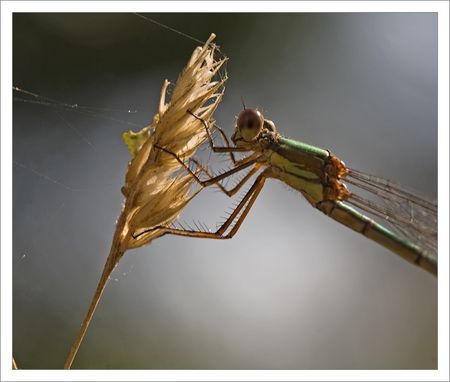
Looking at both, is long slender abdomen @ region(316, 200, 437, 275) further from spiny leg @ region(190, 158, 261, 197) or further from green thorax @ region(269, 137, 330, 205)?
spiny leg @ region(190, 158, 261, 197)

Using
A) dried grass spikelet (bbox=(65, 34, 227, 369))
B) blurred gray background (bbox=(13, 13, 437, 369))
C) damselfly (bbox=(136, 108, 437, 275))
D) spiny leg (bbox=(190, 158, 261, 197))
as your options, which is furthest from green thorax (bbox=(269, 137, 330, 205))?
dried grass spikelet (bbox=(65, 34, 227, 369))

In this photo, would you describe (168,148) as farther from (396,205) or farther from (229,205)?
(396,205)

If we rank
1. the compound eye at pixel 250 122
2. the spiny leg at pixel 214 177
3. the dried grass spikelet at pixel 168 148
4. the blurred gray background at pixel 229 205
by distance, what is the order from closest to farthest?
the dried grass spikelet at pixel 168 148 → the spiny leg at pixel 214 177 → the compound eye at pixel 250 122 → the blurred gray background at pixel 229 205

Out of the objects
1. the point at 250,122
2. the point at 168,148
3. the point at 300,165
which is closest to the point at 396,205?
the point at 300,165

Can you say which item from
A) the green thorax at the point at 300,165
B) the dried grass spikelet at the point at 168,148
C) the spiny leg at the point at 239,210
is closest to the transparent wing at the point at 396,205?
the green thorax at the point at 300,165

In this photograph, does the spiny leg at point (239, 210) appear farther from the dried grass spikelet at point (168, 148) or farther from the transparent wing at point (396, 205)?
the dried grass spikelet at point (168, 148)

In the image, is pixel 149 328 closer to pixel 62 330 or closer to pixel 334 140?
pixel 62 330

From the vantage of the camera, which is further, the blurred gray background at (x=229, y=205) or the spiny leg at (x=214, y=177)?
the blurred gray background at (x=229, y=205)
